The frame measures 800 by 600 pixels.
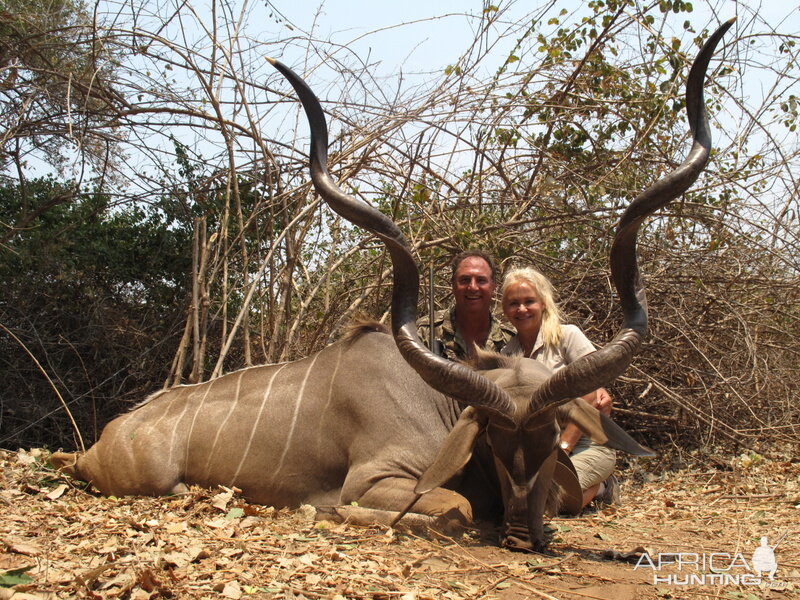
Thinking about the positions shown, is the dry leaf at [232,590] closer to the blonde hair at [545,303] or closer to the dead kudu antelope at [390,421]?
the dead kudu antelope at [390,421]

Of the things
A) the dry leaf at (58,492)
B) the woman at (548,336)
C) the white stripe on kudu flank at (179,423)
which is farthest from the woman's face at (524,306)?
the dry leaf at (58,492)

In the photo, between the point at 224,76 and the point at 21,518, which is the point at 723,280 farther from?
the point at 21,518

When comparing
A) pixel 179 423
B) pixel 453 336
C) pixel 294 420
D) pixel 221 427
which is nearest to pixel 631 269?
pixel 453 336

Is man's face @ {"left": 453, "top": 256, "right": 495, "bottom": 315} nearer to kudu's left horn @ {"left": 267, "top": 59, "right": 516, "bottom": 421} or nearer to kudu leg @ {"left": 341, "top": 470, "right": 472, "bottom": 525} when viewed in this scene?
kudu's left horn @ {"left": 267, "top": 59, "right": 516, "bottom": 421}

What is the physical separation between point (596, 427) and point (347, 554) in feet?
3.90

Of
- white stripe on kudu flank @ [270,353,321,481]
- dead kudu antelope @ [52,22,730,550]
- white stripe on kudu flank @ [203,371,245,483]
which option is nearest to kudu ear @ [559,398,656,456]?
dead kudu antelope @ [52,22,730,550]

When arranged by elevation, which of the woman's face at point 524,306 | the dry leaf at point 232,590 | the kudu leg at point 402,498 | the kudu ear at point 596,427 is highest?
the woman's face at point 524,306

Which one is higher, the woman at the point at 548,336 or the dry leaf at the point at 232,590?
the woman at the point at 548,336

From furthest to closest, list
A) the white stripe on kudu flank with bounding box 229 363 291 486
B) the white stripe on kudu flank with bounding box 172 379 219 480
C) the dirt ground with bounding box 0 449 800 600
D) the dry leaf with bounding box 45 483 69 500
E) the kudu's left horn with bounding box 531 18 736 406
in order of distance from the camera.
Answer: the white stripe on kudu flank with bounding box 172 379 219 480 → the white stripe on kudu flank with bounding box 229 363 291 486 → the dry leaf with bounding box 45 483 69 500 → the kudu's left horn with bounding box 531 18 736 406 → the dirt ground with bounding box 0 449 800 600

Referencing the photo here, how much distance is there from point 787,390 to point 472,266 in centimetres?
259

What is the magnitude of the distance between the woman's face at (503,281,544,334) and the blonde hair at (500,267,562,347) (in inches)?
0.8

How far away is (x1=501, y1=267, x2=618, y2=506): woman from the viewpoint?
13.4ft

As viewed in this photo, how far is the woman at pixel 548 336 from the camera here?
4078 mm

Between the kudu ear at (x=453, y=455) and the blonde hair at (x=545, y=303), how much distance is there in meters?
1.10
